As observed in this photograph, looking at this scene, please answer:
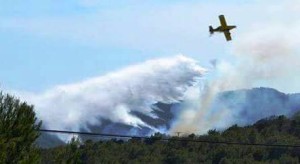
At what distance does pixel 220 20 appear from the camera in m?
19.7

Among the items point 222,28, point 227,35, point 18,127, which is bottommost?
point 227,35

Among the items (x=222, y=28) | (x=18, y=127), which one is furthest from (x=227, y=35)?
Result: (x=18, y=127)

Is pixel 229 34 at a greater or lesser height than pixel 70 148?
lesser

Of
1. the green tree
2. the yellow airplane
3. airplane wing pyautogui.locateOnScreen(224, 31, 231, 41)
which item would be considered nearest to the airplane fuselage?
the yellow airplane

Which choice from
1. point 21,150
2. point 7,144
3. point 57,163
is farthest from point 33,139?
point 57,163

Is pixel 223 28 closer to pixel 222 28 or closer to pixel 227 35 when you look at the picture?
pixel 222 28

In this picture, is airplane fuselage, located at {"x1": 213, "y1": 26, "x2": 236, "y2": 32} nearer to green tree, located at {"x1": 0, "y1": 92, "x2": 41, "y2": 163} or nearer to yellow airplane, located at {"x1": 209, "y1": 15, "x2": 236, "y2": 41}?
yellow airplane, located at {"x1": 209, "y1": 15, "x2": 236, "y2": 41}

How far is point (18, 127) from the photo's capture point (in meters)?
68.9

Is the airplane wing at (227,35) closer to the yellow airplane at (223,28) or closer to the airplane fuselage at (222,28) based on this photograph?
the yellow airplane at (223,28)

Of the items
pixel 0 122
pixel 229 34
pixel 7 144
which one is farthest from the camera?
pixel 0 122

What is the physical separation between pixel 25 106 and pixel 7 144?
6.54 meters

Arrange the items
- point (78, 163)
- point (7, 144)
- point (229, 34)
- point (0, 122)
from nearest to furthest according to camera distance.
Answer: point (229, 34), point (7, 144), point (0, 122), point (78, 163)

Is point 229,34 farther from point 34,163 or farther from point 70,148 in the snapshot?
point 70,148

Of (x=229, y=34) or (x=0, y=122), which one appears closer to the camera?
(x=229, y=34)
